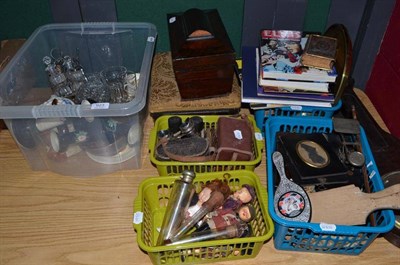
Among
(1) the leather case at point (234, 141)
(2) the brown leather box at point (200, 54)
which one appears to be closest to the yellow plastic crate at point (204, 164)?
(1) the leather case at point (234, 141)

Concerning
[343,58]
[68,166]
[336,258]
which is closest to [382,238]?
[336,258]

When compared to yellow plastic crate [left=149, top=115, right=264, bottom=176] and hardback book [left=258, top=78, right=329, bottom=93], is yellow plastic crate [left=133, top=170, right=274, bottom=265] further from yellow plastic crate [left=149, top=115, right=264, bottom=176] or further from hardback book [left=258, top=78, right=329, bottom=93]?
hardback book [left=258, top=78, right=329, bottom=93]

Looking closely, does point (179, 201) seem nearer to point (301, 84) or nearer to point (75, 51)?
point (301, 84)

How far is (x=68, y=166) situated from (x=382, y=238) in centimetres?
73

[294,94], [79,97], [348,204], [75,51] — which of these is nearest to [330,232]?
[348,204]

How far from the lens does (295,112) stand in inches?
36.3

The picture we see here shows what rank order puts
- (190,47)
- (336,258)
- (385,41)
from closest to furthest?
(336,258) → (190,47) → (385,41)

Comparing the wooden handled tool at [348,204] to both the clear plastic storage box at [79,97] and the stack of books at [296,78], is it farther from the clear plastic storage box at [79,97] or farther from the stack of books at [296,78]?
the clear plastic storage box at [79,97]

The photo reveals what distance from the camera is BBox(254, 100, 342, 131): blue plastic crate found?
0.89 metres

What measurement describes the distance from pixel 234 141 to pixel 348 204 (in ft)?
0.86

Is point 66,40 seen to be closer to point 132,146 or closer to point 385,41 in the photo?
point 132,146

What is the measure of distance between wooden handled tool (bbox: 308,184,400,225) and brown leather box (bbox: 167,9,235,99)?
366 millimetres

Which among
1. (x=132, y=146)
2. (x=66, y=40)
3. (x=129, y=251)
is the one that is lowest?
(x=129, y=251)

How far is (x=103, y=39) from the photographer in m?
0.99
